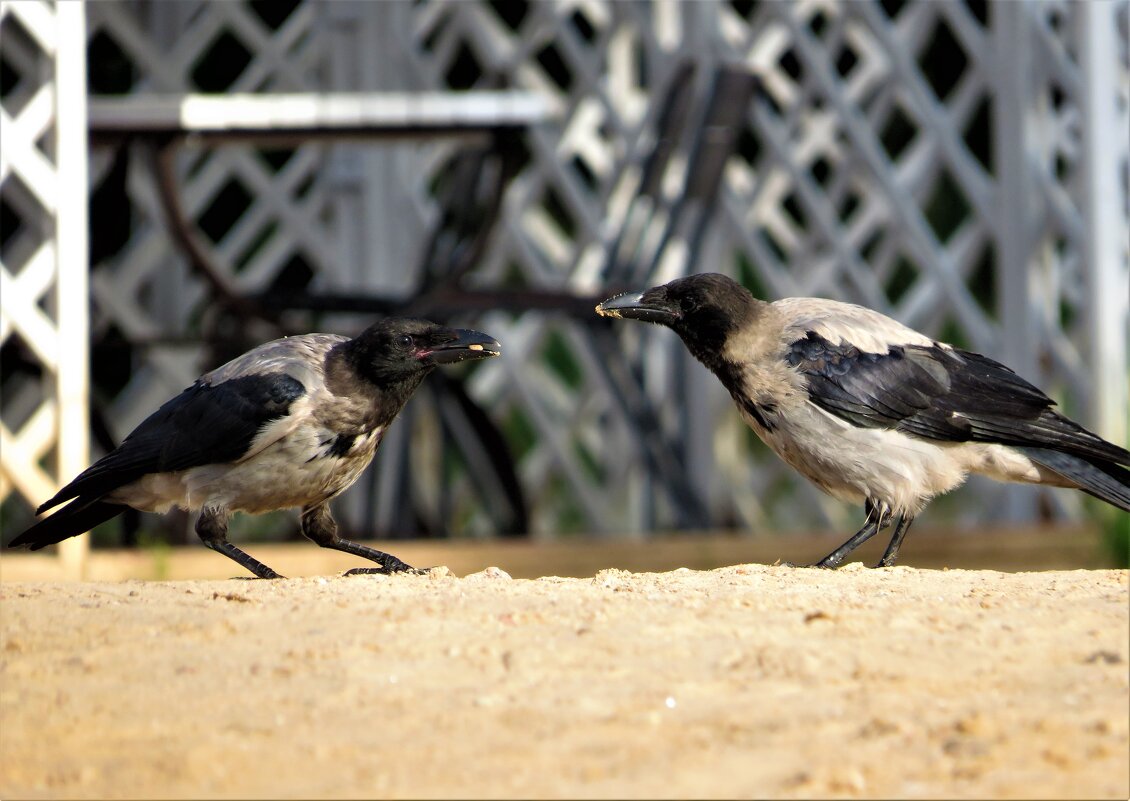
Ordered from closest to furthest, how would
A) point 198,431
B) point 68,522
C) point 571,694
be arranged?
point 571,694, point 198,431, point 68,522

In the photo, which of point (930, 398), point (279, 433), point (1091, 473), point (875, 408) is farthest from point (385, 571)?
point (1091, 473)

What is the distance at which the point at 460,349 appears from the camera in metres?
4.61

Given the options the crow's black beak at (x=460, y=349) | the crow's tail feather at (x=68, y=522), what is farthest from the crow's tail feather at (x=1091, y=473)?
the crow's tail feather at (x=68, y=522)

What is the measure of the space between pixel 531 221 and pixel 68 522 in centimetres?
501

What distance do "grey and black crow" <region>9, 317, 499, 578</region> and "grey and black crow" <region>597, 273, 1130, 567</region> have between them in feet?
2.14

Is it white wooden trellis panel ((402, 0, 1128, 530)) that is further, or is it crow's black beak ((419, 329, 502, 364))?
white wooden trellis panel ((402, 0, 1128, 530))

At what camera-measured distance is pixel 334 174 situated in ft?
30.0

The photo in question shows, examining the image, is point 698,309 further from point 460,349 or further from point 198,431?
point 198,431

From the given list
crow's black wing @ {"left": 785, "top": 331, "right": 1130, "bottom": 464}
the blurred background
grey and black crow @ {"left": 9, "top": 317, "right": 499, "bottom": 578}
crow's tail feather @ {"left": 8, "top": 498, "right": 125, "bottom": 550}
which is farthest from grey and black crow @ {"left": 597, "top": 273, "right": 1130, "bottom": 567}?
the blurred background

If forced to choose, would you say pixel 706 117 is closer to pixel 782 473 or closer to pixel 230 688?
pixel 782 473

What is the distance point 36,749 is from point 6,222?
8.03 m

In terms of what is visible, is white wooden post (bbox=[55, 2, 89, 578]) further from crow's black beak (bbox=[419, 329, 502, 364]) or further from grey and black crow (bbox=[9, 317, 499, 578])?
crow's black beak (bbox=[419, 329, 502, 364])

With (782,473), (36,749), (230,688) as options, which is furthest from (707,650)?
(782,473)

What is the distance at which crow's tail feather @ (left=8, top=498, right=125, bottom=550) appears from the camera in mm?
4816
